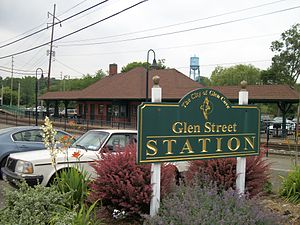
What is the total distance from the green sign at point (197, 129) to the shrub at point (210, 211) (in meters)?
0.61

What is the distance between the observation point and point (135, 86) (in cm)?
3522

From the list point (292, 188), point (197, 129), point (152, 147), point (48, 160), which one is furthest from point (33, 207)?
point (292, 188)

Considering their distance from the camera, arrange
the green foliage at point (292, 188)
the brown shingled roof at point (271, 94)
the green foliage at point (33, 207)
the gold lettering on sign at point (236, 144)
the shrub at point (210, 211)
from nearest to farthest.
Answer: the shrub at point (210, 211) → the green foliage at point (33, 207) → the gold lettering on sign at point (236, 144) → the green foliage at point (292, 188) → the brown shingled roof at point (271, 94)

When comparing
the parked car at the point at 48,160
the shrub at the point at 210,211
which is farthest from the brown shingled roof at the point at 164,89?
the shrub at the point at 210,211

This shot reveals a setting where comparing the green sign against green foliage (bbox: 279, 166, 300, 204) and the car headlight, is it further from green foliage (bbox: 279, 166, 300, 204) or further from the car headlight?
the car headlight

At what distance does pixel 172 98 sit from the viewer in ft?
99.3

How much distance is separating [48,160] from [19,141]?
3.39 meters

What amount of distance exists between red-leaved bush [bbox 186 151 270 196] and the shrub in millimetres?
1147

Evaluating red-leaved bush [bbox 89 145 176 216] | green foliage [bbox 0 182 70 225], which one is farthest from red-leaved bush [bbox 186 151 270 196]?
green foliage [bbox 0 182 70 225]

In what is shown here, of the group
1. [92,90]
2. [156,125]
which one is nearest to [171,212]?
[156,125]

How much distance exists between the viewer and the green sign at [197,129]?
4.50m

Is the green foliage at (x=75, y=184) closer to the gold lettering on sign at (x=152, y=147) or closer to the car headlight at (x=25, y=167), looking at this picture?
the gold lettering on sign at (x=152, y=147)

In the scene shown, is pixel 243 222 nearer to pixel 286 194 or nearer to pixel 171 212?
pixel 171 212

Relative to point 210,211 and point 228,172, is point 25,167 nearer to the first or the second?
point 228,172
